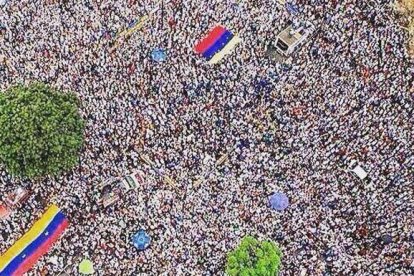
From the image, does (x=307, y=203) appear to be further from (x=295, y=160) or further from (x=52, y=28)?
(x=52, y=28)

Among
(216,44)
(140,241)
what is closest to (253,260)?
(140,241)

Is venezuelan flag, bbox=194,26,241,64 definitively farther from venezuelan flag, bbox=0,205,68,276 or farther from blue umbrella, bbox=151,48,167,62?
venezuelan flag, bbox=0,205,68,276

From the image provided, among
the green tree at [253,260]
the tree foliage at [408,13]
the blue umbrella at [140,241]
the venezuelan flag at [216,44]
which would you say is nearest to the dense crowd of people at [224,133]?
the blue umbrella at [140,241]

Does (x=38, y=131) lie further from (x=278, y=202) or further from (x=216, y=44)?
(x=278, y=202)

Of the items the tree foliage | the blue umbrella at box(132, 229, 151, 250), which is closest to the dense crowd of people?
the blue umbrella at box(132, 229, 151, 250)

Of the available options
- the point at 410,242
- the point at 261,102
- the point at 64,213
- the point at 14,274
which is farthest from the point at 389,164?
the point at 14,274
